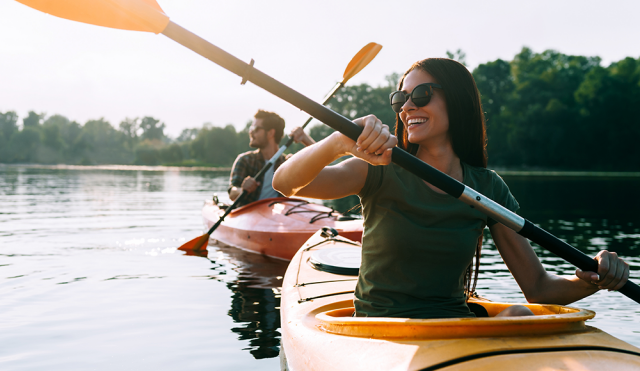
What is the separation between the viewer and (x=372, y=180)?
210 cm

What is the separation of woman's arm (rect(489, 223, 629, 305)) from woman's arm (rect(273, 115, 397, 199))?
0.90 metres

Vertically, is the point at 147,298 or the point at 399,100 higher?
the point at 399,100

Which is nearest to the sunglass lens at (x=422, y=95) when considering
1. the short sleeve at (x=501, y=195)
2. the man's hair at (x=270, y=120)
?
the short sleeve at (x=501, y=195)

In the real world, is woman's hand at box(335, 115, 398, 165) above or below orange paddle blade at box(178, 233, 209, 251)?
above

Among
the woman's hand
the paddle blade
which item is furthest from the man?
the woman's hand

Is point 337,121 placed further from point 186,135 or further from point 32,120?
point 186,135

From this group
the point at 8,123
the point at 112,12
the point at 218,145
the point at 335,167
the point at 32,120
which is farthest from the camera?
the point at 32,120

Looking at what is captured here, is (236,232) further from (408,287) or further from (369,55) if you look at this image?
(408,287)

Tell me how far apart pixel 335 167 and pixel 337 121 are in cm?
20

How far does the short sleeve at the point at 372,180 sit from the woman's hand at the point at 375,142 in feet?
0.63

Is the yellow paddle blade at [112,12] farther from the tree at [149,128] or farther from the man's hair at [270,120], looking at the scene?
the tree at [149,128]

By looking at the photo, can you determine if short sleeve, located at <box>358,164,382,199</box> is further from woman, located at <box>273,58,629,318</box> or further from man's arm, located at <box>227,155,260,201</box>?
man's arm, located at <box>227,155,260,201</box>

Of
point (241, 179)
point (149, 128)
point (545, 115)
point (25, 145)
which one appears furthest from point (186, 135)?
point (241, 179)

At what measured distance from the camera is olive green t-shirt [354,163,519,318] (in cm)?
210
